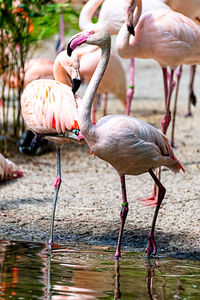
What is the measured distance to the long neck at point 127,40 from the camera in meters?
4.55

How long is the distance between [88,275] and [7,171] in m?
2.39

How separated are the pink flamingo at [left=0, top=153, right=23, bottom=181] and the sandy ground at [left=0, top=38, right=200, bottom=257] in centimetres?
7

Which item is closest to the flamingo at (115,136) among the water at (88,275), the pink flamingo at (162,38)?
the water at (88,275)

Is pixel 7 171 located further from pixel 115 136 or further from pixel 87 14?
pixel 115 136

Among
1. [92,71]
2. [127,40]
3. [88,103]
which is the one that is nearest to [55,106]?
[88,103]

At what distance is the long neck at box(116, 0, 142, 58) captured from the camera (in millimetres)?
4551

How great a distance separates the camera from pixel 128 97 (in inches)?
222

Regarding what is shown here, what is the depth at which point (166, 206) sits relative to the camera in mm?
4375

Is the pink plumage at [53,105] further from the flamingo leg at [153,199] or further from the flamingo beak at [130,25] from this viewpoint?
the flamingo leg at [153,199]

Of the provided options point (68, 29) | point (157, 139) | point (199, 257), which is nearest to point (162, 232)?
point (199, 257)

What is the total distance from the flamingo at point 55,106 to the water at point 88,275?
0.32m

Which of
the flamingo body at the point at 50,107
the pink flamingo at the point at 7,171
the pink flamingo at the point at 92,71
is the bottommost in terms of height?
the pink flamingo at the point at 7,171

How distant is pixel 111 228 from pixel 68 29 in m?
7.73

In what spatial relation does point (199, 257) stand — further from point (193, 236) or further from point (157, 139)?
point (157, 139)
